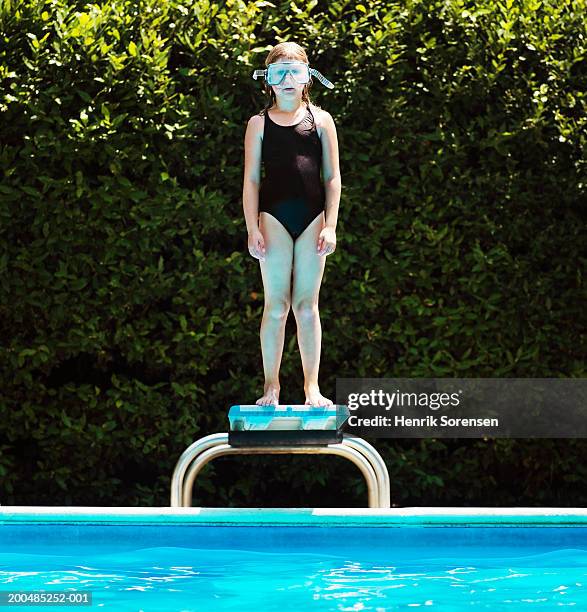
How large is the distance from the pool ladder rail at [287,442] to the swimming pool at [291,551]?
364 mm

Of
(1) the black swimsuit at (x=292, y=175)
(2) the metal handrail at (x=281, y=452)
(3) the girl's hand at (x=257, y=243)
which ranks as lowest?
(2) the metal handrail at (x=281, y=452)

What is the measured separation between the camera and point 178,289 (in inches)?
270

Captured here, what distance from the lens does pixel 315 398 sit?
17.9ft

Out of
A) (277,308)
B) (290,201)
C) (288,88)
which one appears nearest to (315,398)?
(277,308)

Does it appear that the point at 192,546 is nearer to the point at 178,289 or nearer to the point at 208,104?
the point at 178,289

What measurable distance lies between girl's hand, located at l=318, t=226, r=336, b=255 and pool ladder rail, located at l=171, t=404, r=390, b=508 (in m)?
0.81

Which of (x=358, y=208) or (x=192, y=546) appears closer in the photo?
(x=192, y=546)

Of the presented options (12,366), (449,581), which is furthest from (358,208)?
(449,581)

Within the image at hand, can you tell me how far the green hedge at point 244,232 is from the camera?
22.0 ft

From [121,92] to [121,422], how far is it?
2.12 m

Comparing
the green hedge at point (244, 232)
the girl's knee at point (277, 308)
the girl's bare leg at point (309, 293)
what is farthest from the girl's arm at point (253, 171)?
the green hedge at point (244, 232)

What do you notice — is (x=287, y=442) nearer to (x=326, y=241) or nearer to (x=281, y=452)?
(x=281, y=452)

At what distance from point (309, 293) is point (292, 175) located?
0.62 m

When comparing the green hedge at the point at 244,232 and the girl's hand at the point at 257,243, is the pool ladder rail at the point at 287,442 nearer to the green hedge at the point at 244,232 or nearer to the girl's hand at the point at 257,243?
the girl's hand at the point at 257,243
